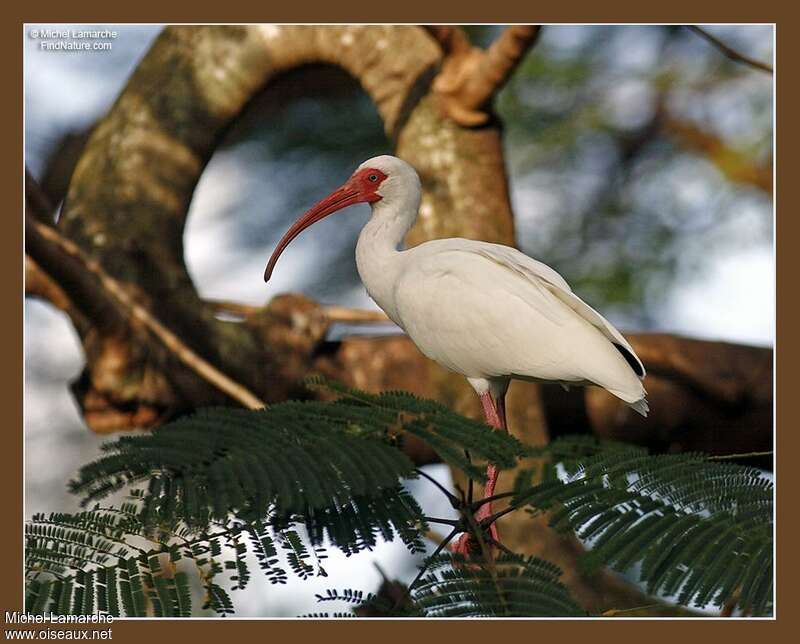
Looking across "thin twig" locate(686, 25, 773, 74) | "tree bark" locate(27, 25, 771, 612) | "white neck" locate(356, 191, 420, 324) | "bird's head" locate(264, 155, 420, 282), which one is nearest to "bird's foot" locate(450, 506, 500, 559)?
"white neck" locate(356, 191, 420, 324)

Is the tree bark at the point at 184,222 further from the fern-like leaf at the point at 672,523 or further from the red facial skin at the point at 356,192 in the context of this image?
the fern-like leaf at the point at 672,523

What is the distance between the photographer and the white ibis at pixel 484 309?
10.6 feet

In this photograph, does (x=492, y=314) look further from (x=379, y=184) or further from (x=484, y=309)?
(x=379, y=184)

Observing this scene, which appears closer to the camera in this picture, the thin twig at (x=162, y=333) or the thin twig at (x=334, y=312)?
the thin twig at (x=162, y=333)

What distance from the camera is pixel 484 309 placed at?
3422mm

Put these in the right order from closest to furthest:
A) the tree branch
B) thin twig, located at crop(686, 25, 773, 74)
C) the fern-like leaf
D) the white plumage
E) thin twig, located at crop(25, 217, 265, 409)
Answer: the fern-like leaf → the white plumage → the tree branch → thin twig, located at crop(25, 217, 265, 409) → thin twig, located at crop(686, 25, 773, 74)

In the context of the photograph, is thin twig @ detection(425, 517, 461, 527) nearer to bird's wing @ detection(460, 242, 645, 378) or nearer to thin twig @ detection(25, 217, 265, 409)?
bird's wing @ detection(460, 242, 645, 378)

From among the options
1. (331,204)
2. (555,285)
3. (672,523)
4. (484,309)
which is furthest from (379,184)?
(672,523)

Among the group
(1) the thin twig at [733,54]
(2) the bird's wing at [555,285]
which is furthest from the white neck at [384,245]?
(1) the thin twig at [733,54]

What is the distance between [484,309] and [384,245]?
51cm

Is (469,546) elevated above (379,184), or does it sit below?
below

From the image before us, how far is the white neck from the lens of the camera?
3699 millimetres

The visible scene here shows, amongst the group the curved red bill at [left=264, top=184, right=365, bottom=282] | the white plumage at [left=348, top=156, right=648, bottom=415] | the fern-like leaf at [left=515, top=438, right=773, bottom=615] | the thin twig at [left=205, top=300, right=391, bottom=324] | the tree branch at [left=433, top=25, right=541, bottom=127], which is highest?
the tree branch at [left=433, top=25, right=541, bottom=127]
